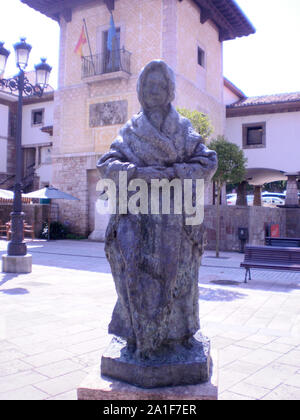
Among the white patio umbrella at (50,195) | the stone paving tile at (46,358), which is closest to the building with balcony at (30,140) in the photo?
the white patio umbrella at (50,195)

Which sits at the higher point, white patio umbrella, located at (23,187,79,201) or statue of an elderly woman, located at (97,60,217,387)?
white patio umbrella, located at (23,187,79,201)

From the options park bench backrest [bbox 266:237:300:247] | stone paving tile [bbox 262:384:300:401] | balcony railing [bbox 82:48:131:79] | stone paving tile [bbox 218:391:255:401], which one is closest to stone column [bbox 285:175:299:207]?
park bench backrest [bbox 266:237:300:247]

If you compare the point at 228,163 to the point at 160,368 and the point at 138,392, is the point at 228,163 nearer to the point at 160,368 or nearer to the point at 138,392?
the point at 160,368

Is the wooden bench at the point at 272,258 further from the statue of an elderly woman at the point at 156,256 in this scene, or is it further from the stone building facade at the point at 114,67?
the stone building facade at the point at 114,67

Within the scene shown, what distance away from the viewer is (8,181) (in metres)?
25.9

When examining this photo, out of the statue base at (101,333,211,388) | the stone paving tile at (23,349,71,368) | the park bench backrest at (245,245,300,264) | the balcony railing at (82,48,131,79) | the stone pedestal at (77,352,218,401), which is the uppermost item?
the balcony railing at (82,48,131,79)

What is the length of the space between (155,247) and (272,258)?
634 cm

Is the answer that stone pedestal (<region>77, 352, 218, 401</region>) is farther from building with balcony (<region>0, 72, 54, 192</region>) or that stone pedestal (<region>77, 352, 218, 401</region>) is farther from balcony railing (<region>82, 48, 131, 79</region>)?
building with balcony (<region>0, 72, 54, 192</region>)

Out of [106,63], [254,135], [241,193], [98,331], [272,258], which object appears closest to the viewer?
[98,331]

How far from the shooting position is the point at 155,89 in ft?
7.98

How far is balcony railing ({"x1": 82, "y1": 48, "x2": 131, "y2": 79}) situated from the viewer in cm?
1559

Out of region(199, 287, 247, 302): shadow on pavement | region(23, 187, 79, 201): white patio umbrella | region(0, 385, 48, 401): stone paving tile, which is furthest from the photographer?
region(23, 187, 79, 201): white patio umbrella

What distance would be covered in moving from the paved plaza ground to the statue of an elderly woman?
67 centimetres

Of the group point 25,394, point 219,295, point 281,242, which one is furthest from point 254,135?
point 25,394
